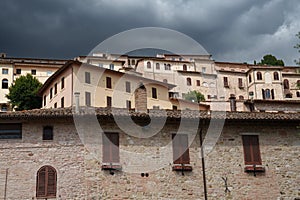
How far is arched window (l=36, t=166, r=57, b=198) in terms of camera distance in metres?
20.5

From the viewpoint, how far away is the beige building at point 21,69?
67500mm

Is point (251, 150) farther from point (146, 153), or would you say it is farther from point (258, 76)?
point (258, 76)

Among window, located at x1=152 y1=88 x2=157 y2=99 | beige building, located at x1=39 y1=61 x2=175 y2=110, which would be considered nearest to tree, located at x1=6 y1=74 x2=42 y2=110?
beige building, located at x1=39 y1=61 x2=175 y2=110

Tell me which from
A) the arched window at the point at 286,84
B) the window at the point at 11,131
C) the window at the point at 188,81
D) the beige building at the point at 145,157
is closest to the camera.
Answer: the beige building at the point at 145,157

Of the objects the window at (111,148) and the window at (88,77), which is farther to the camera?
the window at (88,77)

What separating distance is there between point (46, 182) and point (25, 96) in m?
35.2

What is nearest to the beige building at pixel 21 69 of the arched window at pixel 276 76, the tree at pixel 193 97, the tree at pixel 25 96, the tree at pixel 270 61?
the tree at pixel 25 96

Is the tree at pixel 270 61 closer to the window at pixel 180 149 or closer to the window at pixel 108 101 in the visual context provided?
the window at pixel 108 101

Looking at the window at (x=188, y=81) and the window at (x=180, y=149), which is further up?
the window at (x=188, y=81)

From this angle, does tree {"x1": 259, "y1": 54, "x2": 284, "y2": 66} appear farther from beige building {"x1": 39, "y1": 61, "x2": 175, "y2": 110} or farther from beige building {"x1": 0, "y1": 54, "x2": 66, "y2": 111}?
beige building {"x1": 39, "y1": 61, "x2": 175, "y2": 110}

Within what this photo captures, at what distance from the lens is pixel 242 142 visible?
23.1 metres

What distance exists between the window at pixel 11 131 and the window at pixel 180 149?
7.76 metres

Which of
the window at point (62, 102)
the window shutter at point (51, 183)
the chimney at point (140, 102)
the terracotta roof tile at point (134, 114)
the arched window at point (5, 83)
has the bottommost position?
the window shutter at point (51, 183)

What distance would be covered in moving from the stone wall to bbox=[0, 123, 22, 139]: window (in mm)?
270
